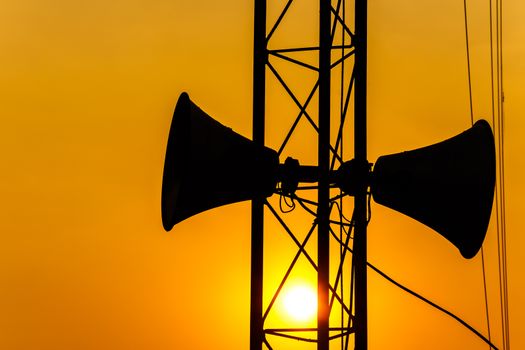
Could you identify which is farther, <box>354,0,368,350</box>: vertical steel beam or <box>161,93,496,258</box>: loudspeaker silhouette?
<box>354,0,368,350</box>: vertical steel beam

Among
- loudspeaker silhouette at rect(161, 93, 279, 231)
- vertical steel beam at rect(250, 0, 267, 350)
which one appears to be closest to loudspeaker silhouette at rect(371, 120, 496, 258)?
loudspeaker silhouette at rect(161, 93, 279, 231)

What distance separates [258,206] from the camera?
3646 mm

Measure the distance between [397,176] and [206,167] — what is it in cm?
101

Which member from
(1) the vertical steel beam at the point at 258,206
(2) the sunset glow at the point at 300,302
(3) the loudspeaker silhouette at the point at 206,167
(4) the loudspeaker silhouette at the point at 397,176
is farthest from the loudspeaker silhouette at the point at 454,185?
(2) the sunset glow at the point at 300,302

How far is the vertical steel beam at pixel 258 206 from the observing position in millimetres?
3668

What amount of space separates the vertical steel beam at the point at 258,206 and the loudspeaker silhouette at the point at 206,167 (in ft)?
0.88

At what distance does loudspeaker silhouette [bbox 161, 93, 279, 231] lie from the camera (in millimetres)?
2988

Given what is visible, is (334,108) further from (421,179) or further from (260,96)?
(421,179)

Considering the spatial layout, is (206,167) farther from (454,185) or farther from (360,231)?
(454,185)

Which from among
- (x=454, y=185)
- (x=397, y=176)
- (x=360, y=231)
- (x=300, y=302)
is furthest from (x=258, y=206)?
(x=300, y=302)

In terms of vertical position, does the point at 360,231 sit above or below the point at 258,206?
below

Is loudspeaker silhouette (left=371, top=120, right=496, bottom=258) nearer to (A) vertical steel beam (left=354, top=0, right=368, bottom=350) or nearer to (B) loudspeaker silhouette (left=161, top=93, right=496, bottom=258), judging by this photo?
(B) loudspeaker silhouette (left=161, top=93, right=496, bottom=258)

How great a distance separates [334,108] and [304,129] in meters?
0.44

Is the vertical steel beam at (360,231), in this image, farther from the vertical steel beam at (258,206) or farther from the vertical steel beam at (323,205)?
the vertical steel beam at (258,206)
